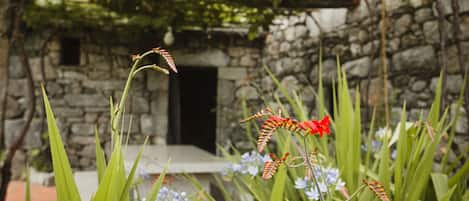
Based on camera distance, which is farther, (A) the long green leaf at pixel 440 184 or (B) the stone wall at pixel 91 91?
(B) the stone wall at pixel 91 91

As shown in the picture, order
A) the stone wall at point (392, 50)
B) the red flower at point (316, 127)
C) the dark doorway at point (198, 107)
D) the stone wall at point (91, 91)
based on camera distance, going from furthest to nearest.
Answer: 1. the dark doorway at point (198, 107)
2. the stone wall at point (91, 91)
3. the stone wall at point (392, 50)
4. the red flower at point (316, 127)

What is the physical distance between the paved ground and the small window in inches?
59.2

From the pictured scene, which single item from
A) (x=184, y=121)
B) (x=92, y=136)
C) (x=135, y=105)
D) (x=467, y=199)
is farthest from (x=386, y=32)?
(x=184, y=121)

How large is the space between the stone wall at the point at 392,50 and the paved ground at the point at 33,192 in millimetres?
2608

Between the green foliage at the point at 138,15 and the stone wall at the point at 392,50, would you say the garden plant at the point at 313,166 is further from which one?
the green foliage at the point at 138,15

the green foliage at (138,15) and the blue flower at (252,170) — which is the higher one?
the green foliage at (138,15)

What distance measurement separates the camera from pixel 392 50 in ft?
10.6

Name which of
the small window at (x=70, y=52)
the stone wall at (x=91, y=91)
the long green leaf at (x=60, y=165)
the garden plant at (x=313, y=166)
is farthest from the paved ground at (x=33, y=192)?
the long green leaf at (x=60, y=165)

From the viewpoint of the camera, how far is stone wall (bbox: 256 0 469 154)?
276cm

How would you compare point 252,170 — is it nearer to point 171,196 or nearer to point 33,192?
point 171,196

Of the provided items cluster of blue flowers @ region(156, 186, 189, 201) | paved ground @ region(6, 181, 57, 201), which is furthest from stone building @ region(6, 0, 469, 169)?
cluster of blue flowers @ region(156, 186, 189, 201)

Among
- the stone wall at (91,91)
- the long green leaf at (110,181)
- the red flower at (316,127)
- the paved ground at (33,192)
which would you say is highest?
the red flower at (316,127)

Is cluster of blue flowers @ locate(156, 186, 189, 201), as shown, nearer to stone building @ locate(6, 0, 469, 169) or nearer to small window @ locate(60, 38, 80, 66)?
stone building @ locate(6, 0, 469, 169)

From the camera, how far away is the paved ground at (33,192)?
4246 mm
